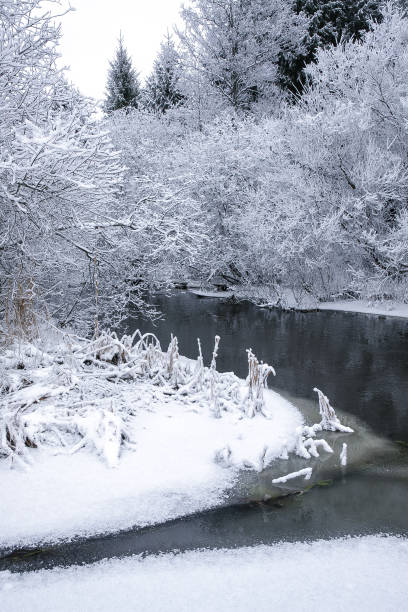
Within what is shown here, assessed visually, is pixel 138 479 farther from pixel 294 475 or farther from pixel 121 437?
pixel 294 475

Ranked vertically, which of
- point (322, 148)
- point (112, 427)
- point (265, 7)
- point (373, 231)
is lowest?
point (112, 427)

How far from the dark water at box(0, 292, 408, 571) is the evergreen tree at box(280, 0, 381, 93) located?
1441 cm

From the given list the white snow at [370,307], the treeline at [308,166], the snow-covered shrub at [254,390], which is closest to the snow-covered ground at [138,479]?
the snow-covered shrub at [254,390]

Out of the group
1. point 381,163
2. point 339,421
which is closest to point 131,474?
A: point 339,421

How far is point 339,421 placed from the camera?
7.20 m

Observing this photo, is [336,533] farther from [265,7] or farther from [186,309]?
[265,7]

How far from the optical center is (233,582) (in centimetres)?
383

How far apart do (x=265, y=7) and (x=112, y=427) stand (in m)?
24.7

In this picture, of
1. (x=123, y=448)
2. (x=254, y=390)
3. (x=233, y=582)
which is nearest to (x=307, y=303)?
(x=254, y=390)

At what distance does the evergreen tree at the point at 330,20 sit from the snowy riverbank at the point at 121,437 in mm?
20990

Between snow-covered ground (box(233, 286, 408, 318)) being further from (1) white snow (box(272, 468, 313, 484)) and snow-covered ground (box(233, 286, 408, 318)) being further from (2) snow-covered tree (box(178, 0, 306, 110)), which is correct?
(1) white snow (box(272, 468, 313, 484))

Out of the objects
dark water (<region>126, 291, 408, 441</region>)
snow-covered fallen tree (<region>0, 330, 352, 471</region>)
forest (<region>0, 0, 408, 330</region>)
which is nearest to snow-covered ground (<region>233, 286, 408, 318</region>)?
forest (<region>0, 0, 408, 330</region>)

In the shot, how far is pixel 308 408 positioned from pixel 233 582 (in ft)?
14.1

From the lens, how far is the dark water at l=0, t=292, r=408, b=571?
4.45m
